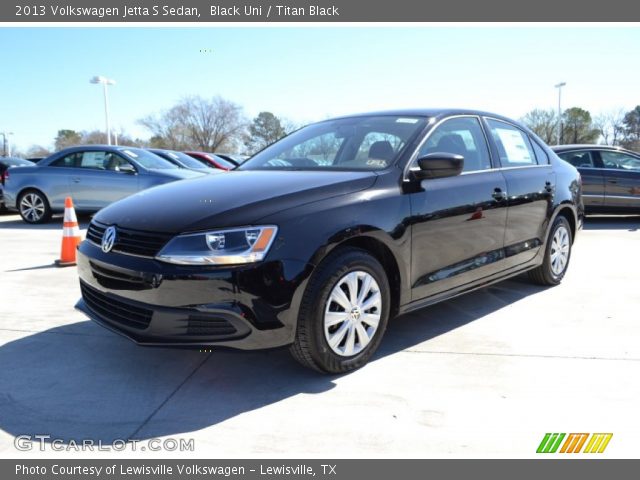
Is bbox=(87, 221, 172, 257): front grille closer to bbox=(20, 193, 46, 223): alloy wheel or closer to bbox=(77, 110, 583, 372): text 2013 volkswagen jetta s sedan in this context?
bbox=(77, 110, 583, 372): text 2013 volkswagen jetta s sedan

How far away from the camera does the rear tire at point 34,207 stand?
10.1 meters

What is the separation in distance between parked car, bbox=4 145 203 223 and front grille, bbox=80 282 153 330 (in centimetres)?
652

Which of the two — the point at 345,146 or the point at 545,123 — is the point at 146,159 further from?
the point at 545,123

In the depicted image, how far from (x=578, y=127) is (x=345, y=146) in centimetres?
5785

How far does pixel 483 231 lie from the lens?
13.1 ft

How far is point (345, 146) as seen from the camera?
3883 mm

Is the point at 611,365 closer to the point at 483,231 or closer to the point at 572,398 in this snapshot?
the point at 572,398

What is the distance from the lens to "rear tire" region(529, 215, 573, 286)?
16.4 ft

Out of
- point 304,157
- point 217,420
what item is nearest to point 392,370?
point 217,420

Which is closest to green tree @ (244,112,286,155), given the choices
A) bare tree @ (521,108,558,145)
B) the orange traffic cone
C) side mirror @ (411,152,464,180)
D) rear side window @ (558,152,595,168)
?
bare tree @ (521,108,558,145)

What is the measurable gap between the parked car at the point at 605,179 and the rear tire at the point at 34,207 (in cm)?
955

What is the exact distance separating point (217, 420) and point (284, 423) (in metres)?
0.34

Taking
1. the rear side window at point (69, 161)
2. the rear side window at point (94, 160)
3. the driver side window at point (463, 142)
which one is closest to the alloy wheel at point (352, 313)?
the driver side window at point (463, 142)

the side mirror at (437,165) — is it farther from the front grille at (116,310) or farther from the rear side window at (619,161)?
the rear side window at (619,161)
